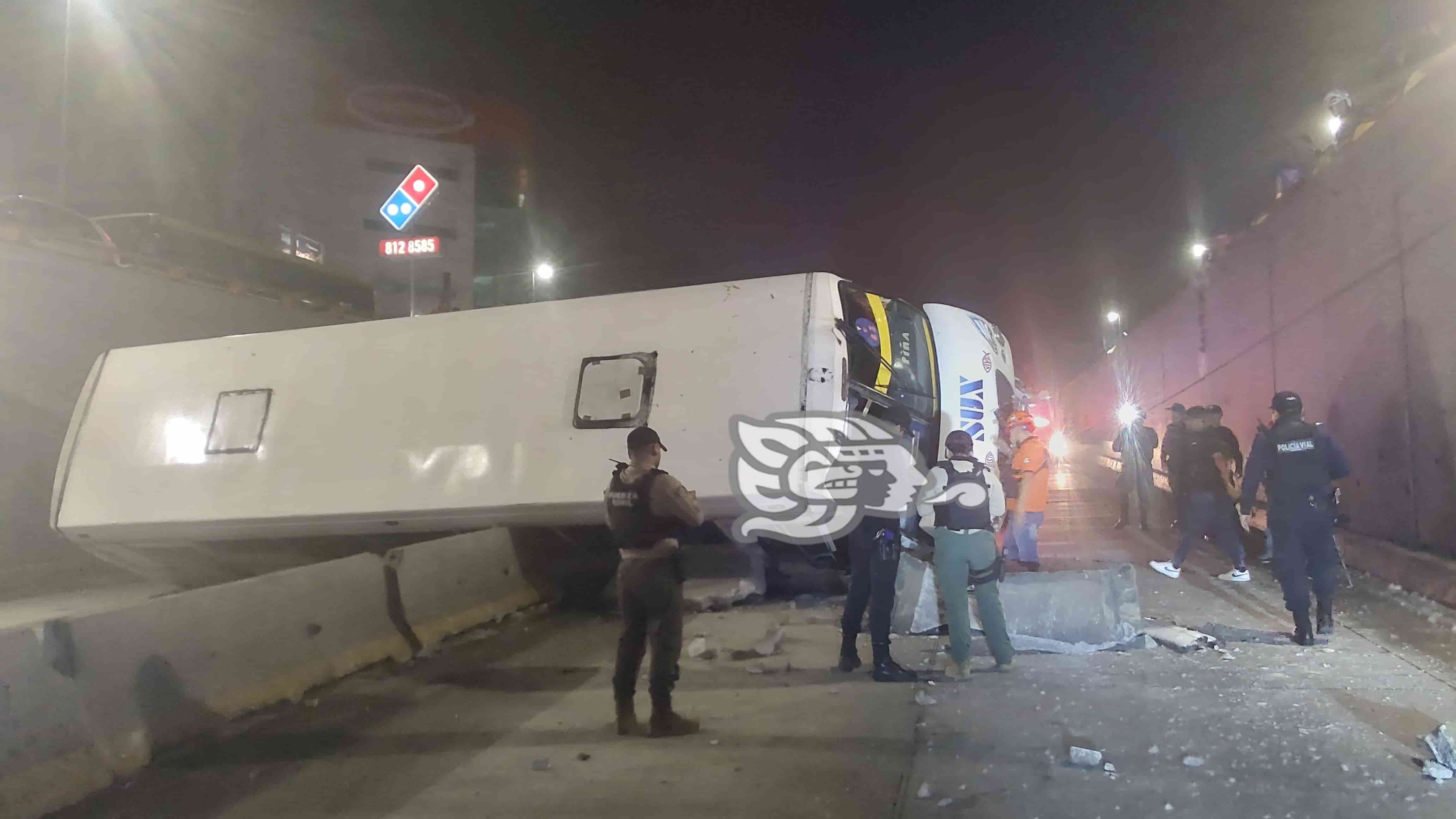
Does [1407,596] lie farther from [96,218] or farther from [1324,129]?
[96,218]

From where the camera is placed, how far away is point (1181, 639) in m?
4.89

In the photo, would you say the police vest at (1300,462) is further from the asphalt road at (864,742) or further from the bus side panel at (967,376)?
the bus side panel at (967,376)

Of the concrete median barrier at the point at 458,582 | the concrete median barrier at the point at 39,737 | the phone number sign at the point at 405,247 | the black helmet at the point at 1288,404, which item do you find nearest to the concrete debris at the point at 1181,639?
the black helmet at the point at 1288,404

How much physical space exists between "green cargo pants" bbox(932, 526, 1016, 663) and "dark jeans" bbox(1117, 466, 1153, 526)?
21.2 feet

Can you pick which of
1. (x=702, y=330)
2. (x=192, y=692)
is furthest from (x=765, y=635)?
(x=192, y=692)

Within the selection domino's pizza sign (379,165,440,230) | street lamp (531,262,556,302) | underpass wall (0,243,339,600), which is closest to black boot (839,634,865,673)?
underpass wall (0,243,339,600)

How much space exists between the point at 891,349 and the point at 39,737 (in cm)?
500

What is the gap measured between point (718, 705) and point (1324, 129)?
36.9 feet

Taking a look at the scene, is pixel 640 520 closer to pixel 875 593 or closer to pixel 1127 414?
pixel 875 593

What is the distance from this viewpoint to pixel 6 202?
934cm

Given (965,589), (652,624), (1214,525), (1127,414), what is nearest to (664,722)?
(652,624)

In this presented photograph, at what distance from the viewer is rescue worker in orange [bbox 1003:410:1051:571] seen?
688 centimetres

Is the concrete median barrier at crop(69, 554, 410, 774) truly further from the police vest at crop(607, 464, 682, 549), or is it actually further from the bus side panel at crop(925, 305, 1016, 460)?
the bus side panel at crop(925, 305, 1016, 460)

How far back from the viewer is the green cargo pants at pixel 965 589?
4.60 meters
